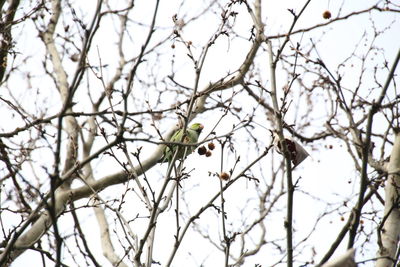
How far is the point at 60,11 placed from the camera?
889 centimetres

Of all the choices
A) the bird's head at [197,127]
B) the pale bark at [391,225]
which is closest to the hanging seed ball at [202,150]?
the pale bark at [391,225]

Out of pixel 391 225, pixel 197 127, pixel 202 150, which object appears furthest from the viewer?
pixel 197 127

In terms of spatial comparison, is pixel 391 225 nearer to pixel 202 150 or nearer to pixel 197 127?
pixel 202 150

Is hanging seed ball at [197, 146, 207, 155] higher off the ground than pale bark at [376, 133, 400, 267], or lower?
higher

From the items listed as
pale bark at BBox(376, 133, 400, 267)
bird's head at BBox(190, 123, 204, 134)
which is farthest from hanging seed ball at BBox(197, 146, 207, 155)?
bird's head at BBox(190, 123, 204, 134)

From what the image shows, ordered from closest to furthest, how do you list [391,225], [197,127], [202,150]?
[391,225] < [202,150] < [197,127]

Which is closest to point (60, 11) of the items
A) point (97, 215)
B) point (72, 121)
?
point (72, 121)

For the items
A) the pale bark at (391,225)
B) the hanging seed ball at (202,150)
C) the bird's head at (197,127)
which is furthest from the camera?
the bird's head at (197,127)

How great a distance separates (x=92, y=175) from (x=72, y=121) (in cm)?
99

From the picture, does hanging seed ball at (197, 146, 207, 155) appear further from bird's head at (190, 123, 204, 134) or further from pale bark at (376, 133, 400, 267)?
bird's head at (190, 123, 204, 134)

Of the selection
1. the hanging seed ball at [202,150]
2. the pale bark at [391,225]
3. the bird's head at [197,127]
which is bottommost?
the pale bark at [391,225]

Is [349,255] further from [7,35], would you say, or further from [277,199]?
[277,199]

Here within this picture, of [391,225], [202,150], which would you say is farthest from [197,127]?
[391,225]

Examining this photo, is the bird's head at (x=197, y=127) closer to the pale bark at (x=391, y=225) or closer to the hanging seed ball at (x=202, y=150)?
the hanging seed ball at (x=202, y=150)
